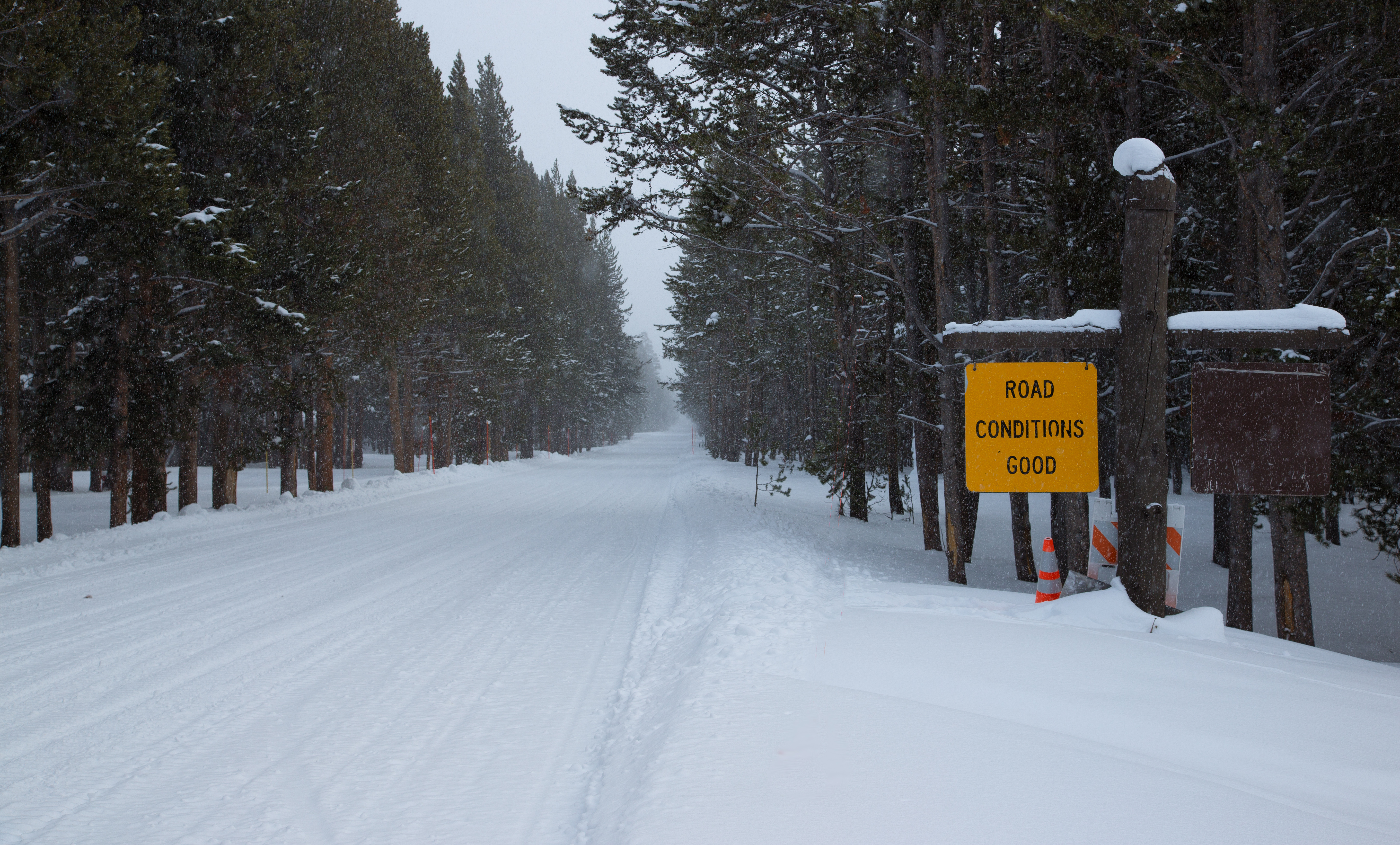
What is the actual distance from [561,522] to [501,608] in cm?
733

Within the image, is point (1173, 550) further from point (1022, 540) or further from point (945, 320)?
point (1022, 540)

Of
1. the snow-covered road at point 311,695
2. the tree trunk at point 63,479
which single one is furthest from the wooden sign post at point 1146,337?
the tree trunk at point 63,479

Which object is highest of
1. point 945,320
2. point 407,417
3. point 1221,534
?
point 945,320

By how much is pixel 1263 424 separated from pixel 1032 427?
1514 millimetres

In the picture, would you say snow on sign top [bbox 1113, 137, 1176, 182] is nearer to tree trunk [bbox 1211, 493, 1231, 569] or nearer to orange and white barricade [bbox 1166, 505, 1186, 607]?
orange and white barricade [bbox 1166, 505, 1186, 607]

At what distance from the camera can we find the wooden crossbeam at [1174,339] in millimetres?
5461

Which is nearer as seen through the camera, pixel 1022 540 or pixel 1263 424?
pixel 1263 424

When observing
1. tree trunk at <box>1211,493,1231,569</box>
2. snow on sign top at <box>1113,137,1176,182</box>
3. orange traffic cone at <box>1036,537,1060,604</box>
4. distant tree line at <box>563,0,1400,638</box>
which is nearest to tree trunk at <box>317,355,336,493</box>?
distant tree line at <box>563,0,1400,638</box>

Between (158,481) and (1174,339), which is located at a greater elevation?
(1174,339)

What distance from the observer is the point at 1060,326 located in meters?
5.78

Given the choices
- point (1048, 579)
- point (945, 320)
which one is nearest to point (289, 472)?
point (945, 320)

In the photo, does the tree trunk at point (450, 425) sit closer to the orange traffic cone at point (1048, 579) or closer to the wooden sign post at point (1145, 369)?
the orange traffic cone at point (1048, 579)

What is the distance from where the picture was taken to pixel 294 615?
714cm

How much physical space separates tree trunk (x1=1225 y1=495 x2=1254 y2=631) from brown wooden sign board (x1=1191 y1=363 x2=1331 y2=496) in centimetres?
538
